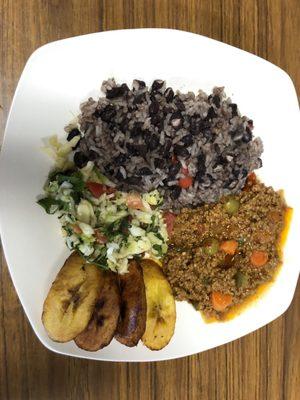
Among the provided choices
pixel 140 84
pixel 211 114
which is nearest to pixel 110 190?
pixel 140 84

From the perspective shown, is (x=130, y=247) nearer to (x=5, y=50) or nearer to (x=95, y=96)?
(x=95, y=96)

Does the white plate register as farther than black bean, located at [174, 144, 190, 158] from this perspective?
No

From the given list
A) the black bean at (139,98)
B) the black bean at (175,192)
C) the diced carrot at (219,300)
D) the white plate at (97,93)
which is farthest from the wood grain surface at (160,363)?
the black bean at (175,192)

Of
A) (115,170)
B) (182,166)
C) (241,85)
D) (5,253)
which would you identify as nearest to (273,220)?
(182,166)

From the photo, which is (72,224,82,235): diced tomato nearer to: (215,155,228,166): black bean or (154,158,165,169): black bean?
(154,158,165,169): black bean

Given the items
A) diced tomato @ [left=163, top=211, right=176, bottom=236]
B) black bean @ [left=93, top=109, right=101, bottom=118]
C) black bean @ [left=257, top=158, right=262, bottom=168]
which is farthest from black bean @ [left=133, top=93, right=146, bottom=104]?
black bean @ [left=257, top=158, right=262, bottom=168]

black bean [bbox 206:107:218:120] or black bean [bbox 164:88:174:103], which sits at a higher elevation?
black bean [bbox 164:88:174:103]
